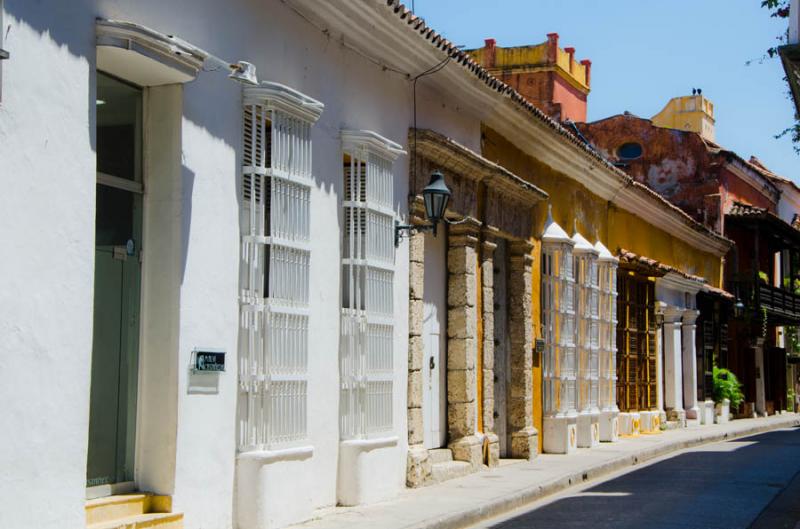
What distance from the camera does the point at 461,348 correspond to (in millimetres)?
14383

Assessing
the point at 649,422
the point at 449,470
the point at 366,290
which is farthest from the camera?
the point at 649,422

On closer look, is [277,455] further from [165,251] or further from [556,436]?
[556,436]

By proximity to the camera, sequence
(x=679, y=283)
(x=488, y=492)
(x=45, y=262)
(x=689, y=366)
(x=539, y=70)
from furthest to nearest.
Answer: (x=539, y=70) → (x=689, y=366) → (x=679, y=283) → (x=488, y=492) → (x=45, y=262)

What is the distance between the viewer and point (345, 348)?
441 inches

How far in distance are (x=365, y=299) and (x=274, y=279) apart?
190cm

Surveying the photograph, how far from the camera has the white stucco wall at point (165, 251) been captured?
6.91m

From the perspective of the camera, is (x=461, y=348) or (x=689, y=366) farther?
(x=689, y=366)

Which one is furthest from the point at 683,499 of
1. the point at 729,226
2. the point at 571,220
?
the point at 729,226

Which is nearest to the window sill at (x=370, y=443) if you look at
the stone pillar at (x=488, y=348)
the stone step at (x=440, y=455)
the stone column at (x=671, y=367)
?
the stone step at (x=440, y=455)

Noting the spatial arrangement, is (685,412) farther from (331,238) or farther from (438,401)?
(331,238)

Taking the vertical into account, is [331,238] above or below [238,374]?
above

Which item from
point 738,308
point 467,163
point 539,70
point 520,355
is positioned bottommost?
point 520,355

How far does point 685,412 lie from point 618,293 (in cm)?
584

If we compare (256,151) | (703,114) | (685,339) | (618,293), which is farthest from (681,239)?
(256,151)
